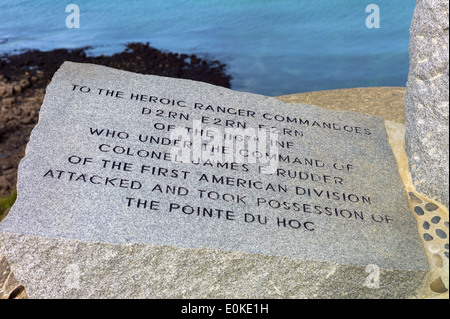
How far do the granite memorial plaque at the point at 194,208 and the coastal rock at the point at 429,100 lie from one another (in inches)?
9.1

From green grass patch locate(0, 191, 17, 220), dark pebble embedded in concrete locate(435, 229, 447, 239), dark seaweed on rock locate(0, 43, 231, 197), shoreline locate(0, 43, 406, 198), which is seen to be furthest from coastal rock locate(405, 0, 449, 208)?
dark seaweed on rock locate(0, 43, 231, 197)

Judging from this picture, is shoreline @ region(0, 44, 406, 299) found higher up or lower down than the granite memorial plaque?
lower down

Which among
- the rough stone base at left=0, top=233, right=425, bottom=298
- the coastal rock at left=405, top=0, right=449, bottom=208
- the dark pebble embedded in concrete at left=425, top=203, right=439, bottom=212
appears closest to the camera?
the rough stone base at left=0, top=233, right=425, bottom=298

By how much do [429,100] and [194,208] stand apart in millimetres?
1826

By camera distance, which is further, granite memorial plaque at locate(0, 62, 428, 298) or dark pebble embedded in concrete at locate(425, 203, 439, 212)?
dark pebble embedded in concrete at locate(425, 203, 439, 212)

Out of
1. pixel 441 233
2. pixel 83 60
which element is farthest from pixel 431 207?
pixel 83 60

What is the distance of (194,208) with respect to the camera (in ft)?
11.3

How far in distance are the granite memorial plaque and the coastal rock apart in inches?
9.1

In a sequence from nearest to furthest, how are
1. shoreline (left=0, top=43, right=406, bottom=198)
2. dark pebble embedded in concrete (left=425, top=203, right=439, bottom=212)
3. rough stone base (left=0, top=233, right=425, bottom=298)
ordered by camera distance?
rough stone base (left=0, top=233, right=425, bottom=298) → dark pebble embedded in concrete (left=425, top=203, right=439, bottom=212) → shoreline (left=0, top=43, right=406, bottom=198)

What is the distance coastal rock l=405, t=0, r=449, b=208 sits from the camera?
143 inches

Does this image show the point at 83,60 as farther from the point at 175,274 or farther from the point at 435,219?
the point at 435,219

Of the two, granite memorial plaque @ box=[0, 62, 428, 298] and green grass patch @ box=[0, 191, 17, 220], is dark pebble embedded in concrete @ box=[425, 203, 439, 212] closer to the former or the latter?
granite memorial plaque @ box=[0, 62, 428, 298]

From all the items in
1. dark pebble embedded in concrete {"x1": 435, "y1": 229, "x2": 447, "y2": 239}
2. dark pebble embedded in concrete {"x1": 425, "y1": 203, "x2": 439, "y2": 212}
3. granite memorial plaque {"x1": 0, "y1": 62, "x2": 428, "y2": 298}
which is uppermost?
granite memorial plaque {"x1": 0, "y1": 62, "x2": 428, "y2": 298}

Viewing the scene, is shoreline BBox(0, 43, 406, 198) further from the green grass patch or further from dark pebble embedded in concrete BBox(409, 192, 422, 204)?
dark pebble embedded in concrete BBox(409, 192, 422, 204)
